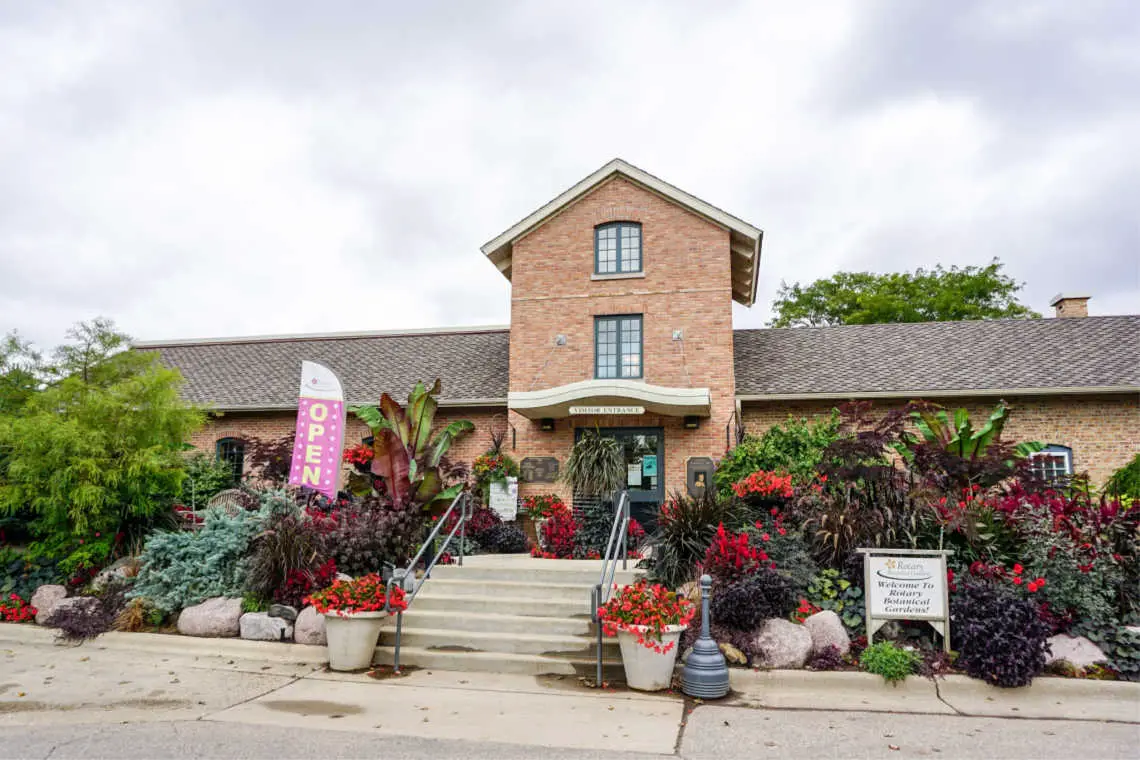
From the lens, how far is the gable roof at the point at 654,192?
14133mm

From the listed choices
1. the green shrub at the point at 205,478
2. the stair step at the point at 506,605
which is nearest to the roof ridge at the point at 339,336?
the green shrub at the point at 205,478

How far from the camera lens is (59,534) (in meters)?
10.7

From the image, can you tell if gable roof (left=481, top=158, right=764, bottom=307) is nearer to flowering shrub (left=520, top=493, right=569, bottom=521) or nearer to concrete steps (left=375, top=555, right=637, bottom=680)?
flowering shrub (left=520, top=493, right=569, bottom=521)

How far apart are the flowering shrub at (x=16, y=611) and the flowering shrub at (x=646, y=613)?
7.97m

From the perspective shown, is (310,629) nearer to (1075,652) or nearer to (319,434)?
(319,434)

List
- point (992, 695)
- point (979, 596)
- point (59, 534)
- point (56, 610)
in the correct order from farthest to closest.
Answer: point (59, 534)
point (56, 610)
point (979, 596)
point (992, 695)

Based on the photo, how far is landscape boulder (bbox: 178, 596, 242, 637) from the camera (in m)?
8.70

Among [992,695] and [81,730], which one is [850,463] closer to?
[992,695]

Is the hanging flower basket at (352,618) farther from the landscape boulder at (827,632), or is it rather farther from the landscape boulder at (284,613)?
the landscape boulder at (827,632)

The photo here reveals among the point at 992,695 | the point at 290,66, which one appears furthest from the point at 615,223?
the point at 992,695

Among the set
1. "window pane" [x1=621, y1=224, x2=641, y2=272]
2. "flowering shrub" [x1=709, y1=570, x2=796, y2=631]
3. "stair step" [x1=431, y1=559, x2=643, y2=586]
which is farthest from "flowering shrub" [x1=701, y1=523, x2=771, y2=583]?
"window pane" [x1=621, y1=224, x2=641, y2=272]

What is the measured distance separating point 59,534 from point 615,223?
10.7m

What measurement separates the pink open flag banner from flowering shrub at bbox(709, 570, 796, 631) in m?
5.94

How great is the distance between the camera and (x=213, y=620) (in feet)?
28.6
